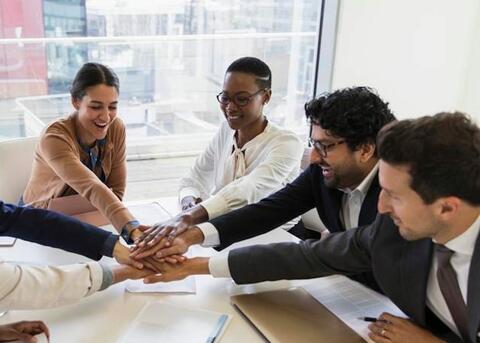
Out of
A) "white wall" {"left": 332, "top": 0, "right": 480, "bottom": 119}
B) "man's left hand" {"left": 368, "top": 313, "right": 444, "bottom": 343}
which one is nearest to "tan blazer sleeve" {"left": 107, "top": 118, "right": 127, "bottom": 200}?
"man's left hand" {"left": 368, "top": 313, "right": 444, "bottom": 343}

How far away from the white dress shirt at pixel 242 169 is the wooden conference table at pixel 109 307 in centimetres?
51

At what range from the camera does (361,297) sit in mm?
1431

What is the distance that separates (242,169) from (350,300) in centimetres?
93

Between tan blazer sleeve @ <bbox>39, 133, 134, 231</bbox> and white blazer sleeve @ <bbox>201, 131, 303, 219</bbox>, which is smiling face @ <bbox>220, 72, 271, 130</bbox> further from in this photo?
tan blazer sleeve @ <bbox>39, 133, 134, 231</bbox>

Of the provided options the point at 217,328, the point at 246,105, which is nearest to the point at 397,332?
the point at 217,328

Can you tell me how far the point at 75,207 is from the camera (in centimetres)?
200

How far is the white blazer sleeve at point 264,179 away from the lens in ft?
6.46

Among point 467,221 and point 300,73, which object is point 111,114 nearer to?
point 467,221

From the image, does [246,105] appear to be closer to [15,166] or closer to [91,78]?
[91,78]

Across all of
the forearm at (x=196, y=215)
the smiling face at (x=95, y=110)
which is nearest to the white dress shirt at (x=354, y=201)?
the forearm at (x=196, y=215)

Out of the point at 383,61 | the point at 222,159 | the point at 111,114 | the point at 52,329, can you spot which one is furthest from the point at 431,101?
the point at 52,329

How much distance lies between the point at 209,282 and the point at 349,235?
44cm

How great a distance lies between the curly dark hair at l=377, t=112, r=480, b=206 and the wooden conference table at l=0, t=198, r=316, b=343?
1.79ft

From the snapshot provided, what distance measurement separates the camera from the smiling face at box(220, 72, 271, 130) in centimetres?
216
